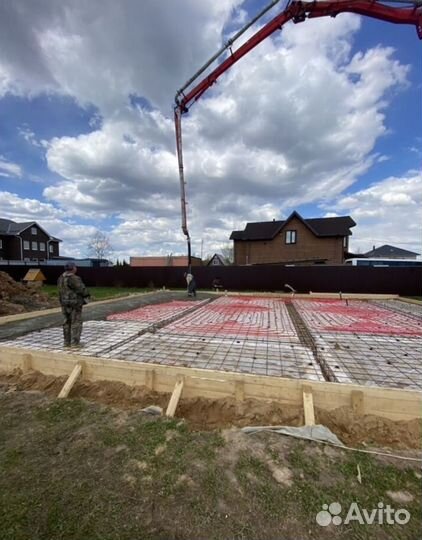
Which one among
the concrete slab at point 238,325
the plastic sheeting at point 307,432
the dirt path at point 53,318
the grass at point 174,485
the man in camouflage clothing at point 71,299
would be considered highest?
the man in camouflage clothing at point 71,299

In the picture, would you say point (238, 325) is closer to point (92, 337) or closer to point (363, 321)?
point (92, 337)

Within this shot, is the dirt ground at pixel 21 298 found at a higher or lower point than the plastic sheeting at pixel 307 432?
higher

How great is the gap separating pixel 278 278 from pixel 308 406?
12.3 meters

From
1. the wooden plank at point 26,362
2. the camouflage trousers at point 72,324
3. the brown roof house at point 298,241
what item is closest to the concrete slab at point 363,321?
the camouflage trousers at point 72,324

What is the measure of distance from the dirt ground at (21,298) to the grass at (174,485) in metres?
6.81

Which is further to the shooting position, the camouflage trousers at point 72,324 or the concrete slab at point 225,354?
the camouflage trousers at point 72,324

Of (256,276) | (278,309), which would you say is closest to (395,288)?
(256,276)

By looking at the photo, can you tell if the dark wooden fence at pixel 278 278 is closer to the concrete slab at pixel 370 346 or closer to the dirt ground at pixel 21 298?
the concrete slab at pixel 370 346

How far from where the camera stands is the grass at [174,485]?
A: 1553 millimetres

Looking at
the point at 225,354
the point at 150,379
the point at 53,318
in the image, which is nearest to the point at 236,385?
the point at 150,379

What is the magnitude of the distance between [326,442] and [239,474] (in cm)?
76

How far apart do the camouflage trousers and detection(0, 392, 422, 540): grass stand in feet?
6.81

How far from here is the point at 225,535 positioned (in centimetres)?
151

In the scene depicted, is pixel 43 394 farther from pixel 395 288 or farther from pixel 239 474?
pixel 395 288
